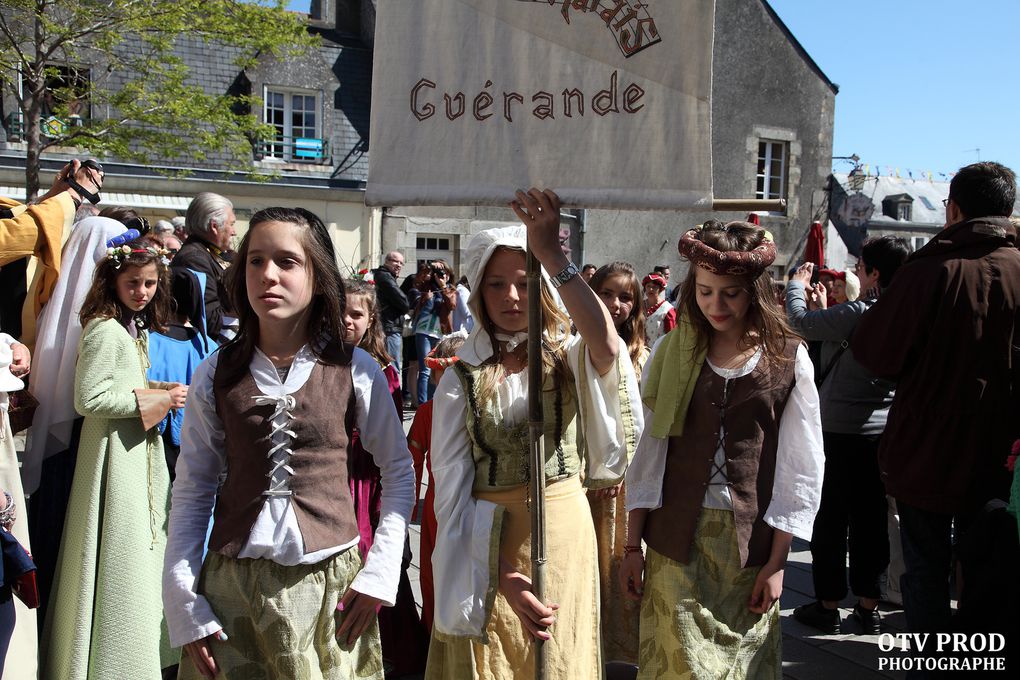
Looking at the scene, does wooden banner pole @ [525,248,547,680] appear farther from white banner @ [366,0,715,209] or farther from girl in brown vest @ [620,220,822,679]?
girl in brown vest @ [620,220,822,679]

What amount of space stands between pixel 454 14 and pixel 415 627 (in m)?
2.78

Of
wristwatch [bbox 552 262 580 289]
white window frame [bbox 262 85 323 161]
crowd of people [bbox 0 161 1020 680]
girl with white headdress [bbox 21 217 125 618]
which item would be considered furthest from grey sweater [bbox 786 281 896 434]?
white window frame [bbox 262 85 323 161]

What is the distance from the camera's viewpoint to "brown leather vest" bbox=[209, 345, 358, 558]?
2217 millimetres

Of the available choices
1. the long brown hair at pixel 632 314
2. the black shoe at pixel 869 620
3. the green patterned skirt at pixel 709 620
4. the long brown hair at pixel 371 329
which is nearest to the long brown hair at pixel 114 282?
the long brown hair at pixel 371 329

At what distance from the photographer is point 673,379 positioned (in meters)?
2.84

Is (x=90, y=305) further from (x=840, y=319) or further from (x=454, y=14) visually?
(x=840, y=319)

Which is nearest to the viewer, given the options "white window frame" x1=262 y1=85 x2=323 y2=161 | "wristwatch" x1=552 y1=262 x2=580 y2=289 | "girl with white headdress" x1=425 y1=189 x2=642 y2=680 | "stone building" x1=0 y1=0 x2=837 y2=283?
"wristwatch" x1=552 y1=262 x2=580 y2=289

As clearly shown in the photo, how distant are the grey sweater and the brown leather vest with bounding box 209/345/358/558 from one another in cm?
310

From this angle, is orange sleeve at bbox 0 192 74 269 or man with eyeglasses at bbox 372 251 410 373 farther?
man with eyeglasses at bbox 372 251 410 373

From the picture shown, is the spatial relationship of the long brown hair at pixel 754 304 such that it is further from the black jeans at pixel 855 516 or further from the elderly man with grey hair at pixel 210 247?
the elderly man with grey hair at pixel 210 247

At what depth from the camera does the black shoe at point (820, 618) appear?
14.8 ft

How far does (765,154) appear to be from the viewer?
2289 cm

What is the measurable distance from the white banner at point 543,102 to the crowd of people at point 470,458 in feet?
0.52

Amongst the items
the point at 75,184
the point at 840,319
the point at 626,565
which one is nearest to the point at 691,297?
the point at 626,565
